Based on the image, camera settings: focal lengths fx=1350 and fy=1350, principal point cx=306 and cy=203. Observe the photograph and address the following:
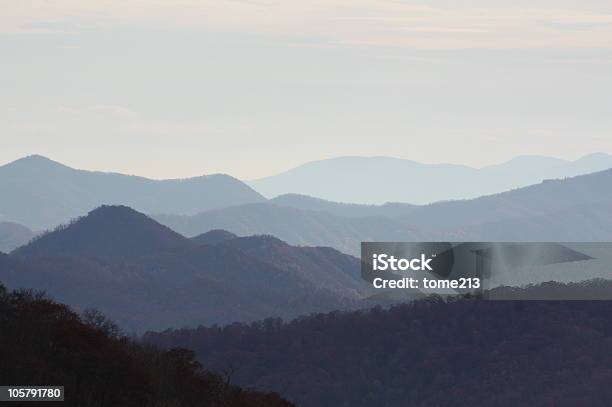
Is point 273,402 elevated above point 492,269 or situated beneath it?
situated beneath

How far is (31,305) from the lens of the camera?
7831cm

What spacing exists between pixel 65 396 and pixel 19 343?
7245 millimetres

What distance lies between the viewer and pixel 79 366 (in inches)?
2776

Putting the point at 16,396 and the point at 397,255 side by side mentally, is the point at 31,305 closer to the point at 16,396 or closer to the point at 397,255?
the point at 16,396

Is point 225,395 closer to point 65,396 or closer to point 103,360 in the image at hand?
point 103,360

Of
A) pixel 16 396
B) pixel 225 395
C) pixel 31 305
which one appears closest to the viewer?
pixel 16 396

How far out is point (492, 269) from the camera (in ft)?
561

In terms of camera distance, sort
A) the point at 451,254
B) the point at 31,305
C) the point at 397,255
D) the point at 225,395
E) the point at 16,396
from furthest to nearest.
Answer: the point at 451,254, the point at 397,255, the point at 225,395, the point at 31,305, the point at 16,396

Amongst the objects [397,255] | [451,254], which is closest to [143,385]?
[397,255]

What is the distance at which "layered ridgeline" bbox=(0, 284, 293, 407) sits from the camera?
67375 mm

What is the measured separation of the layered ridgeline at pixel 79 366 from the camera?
67.4m

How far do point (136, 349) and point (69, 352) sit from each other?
17698mm

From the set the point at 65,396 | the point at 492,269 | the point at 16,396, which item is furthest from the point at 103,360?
the point at 492,269

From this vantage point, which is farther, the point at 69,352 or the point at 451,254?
the point at 451,254
